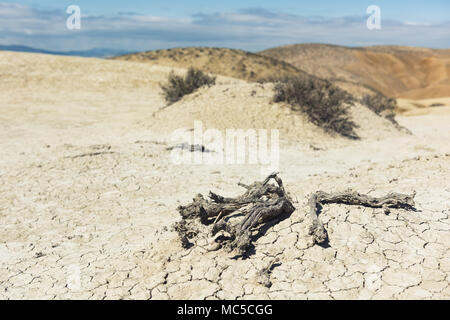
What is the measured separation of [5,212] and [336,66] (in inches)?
2055

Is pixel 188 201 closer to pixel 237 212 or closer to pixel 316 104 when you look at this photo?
pixel 237 212

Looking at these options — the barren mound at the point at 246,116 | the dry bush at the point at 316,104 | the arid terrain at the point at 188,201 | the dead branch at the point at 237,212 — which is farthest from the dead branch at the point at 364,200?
the dry bush at the point at 316,104

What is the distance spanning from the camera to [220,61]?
3175 centimetres

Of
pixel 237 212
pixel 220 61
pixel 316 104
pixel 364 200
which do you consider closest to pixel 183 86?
pixel 316 104

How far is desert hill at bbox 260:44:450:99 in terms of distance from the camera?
46.9 meters

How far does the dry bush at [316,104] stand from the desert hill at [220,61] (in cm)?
1796

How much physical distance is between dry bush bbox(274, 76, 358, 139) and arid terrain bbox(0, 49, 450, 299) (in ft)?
1.35

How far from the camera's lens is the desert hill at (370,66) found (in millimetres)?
46875

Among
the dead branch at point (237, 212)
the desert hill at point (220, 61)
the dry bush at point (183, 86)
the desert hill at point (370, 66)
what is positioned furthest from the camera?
the desert hill at point (370, 66)

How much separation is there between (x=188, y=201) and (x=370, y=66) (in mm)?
55070

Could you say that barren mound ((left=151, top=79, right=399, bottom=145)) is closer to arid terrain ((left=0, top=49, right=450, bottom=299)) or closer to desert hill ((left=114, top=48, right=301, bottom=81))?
arid terrain ((left=0, top=49, right=450, bottom=299))

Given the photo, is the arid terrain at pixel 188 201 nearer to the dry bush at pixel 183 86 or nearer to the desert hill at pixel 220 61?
the dry bush at pixel 183 86

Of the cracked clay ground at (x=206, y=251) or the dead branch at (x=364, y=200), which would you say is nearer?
the cracked clay ground at (x=206, y=251)
